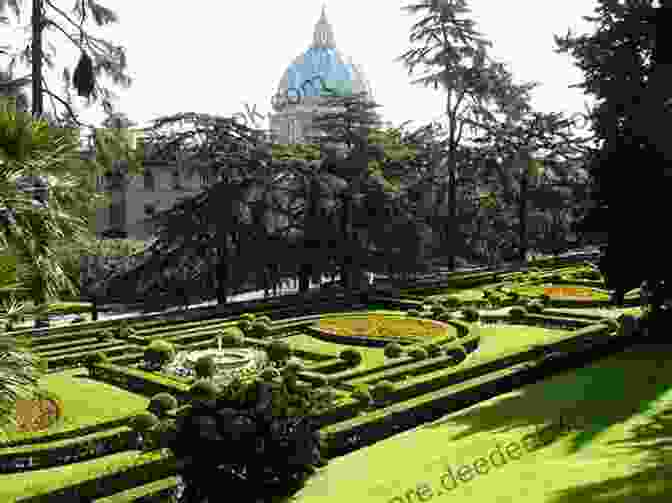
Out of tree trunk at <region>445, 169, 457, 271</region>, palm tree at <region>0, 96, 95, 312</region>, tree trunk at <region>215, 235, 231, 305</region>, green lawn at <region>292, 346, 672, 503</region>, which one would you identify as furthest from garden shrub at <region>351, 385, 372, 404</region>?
Answer: tree trunk at <region>445, 169, 457, 271</region>

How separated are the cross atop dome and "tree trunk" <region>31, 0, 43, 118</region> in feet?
214

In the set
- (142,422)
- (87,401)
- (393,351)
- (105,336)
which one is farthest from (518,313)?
(142,422)

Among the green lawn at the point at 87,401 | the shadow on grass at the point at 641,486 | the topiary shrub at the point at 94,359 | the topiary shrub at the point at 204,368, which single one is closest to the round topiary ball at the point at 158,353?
the topiary shrub at the point at 94,359

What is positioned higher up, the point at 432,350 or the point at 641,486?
the point at 432,350

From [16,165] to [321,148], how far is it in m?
25.5

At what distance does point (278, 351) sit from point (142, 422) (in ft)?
17.0

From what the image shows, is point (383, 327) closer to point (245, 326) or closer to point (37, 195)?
point (245, 326)

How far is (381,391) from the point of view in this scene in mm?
11758

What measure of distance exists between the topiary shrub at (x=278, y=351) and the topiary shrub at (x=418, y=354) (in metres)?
2.86

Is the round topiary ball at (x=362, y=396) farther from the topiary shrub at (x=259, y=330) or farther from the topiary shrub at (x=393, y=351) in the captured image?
the topiary shrub at (x=259, y=330)

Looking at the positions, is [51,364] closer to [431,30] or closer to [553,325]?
[553,325]

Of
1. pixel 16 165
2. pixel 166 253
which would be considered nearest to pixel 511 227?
pixel 166 253

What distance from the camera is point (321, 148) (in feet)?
Answer: 99.5

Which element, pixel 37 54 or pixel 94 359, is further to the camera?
pixel 37 54
